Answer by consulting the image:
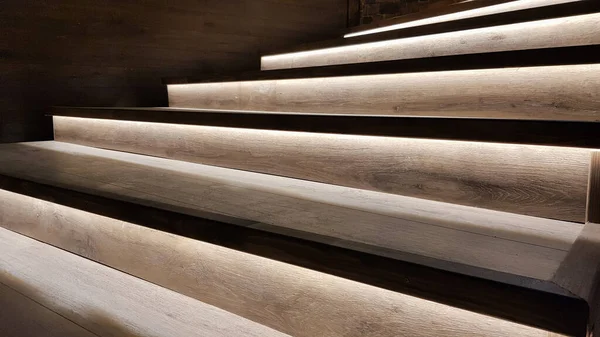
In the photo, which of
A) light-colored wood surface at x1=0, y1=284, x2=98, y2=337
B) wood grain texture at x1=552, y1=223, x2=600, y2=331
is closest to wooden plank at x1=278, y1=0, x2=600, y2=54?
wood grain texture at x1=552, y1=223, x2=600, y2=331

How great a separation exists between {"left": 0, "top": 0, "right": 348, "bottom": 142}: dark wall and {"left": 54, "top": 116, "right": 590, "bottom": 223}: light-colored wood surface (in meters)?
1.02

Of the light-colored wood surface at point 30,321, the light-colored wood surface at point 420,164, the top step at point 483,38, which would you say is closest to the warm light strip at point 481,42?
the top step at point 483,38

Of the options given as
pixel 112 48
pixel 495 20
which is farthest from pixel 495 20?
pixel 112 48

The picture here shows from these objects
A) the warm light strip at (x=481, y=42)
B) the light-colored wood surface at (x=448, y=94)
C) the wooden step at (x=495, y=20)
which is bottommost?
the light-colored wood surface at (x=448, y=94)

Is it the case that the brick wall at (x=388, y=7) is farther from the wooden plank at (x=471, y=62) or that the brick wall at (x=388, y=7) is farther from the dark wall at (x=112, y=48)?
the wooden plank at (x=471, y=62)

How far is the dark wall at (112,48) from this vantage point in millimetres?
1987

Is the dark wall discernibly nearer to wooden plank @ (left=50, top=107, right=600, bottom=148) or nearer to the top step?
the top step

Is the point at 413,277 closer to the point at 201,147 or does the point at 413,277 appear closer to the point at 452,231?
the point at 452,231

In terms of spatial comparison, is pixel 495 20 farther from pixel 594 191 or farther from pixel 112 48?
pixel 112 48

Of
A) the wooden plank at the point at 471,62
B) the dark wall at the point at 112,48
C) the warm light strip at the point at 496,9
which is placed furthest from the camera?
the dark wall at the point at 112,48

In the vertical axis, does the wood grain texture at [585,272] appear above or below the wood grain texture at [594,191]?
below

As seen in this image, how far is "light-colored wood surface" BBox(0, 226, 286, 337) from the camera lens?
91 centimetres

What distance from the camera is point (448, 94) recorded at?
113cm

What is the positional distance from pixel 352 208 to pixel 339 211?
41mm
